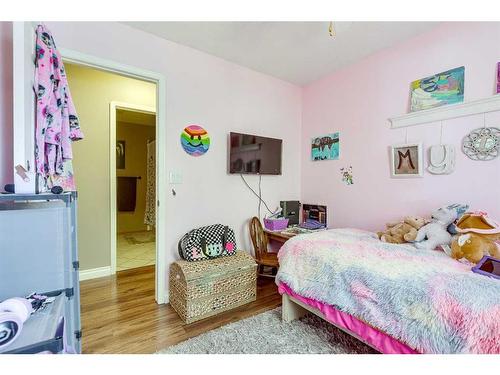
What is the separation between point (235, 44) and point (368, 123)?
4.82ft

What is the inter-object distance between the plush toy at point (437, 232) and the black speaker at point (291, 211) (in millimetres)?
1425

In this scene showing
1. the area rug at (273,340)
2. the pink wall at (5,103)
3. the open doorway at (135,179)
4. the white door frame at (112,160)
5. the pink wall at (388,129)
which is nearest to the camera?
the pink wall at (5,103)

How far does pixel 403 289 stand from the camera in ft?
3.65

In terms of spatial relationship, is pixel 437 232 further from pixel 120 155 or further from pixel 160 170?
pixel 120 155

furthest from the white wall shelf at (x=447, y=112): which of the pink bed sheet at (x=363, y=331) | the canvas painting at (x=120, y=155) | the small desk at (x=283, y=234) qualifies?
the canvas painting at (x=120, y=155)

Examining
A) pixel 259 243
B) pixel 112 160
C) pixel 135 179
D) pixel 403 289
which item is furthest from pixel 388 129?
pixel 135 179

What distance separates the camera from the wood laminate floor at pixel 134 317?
5.11 feet

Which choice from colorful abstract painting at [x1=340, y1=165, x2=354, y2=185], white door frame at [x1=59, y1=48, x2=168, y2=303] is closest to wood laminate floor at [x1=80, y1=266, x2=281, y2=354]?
white door frame at [x1=59, y1=48, x2=168, y2=303]

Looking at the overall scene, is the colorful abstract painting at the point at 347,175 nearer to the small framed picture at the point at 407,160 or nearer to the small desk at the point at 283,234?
the small framed picture at the point at 407,160

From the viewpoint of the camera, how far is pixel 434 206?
1847 millimetres

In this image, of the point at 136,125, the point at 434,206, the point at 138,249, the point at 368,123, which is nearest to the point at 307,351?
the point at 434,206

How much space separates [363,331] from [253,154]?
1800mm
